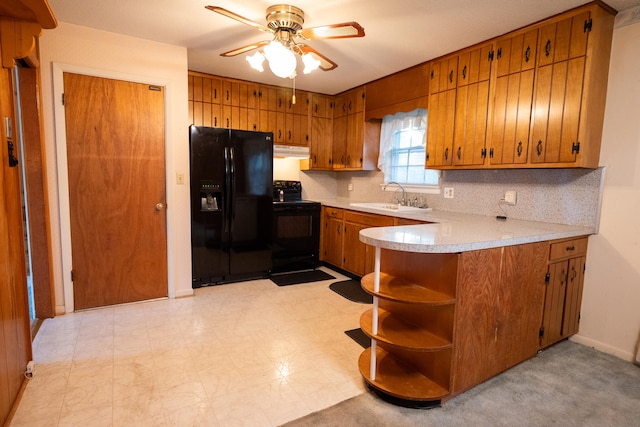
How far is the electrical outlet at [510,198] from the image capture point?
9.30ft

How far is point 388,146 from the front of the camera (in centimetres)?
414

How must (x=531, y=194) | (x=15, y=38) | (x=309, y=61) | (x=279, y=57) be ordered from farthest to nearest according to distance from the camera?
(x=531, y=194), (x=309, y=61), (x=279, y=57), (x=15, y=38)

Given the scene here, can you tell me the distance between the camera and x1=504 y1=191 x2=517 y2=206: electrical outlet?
9.30 feet

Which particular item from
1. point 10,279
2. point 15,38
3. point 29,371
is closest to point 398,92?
point 15,38

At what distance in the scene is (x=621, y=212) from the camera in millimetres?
2322

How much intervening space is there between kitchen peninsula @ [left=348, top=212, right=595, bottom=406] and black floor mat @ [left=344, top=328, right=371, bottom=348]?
33 cm

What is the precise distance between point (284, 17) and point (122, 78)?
1612 mm

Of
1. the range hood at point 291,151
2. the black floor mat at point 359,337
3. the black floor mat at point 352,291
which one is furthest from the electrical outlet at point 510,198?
the range hood at point 291,151

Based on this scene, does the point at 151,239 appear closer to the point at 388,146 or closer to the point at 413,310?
the point at 413,310

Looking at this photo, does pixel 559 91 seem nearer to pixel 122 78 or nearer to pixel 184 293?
pixel 122 78

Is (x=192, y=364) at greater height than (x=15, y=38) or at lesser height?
lesser

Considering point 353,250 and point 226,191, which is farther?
point 353,250

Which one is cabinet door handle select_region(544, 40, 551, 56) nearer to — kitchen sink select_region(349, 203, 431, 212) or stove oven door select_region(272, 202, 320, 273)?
kitchen sink select_region(349, 203, 431, 212)

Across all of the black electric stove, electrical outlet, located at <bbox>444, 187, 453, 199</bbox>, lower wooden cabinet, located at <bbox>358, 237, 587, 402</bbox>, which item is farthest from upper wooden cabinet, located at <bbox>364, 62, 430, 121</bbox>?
lower wooden cabinet, located at <bbox>358, 237, 587, 402</bbox>
